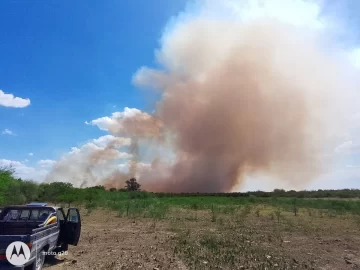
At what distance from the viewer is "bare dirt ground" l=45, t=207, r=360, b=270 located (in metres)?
11.4

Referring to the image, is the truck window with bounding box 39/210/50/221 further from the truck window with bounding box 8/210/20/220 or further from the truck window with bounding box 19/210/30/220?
the truck window with bounding box 8/210/20/220

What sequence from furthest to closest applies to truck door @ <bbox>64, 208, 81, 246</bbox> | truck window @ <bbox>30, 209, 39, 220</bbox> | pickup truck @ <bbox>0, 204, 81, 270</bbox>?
truck door @ <bbox>64, 208, 81, 246</bbox> → truck window @ <bbox>30, 209, 39, 220</bbox> → pickup truck @ <bbox>0, 204, 81, 270</bbox>

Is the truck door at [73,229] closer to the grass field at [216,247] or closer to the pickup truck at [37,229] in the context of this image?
the pickup truck at [37,229]

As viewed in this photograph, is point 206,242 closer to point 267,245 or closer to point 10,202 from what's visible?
point 267,245

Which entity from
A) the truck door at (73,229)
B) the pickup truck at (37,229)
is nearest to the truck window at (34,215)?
the pickup truck at (37,229)

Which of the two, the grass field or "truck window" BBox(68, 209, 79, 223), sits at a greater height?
"truck window" BBox(68, 209, 79, 223)

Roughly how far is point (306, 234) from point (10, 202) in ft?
100.0

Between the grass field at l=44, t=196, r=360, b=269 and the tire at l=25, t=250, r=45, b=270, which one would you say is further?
the grass field at l=44, t=196, r=360, b=269

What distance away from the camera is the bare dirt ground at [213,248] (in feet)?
37.4

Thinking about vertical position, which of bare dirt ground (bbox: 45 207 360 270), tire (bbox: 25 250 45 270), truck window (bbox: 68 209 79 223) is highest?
truck window (bbox: 68 209 79 223)

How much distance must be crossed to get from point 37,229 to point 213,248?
7730 millimetres

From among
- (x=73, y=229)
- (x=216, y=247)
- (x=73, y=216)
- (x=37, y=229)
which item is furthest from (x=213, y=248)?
(x=37, y=229)

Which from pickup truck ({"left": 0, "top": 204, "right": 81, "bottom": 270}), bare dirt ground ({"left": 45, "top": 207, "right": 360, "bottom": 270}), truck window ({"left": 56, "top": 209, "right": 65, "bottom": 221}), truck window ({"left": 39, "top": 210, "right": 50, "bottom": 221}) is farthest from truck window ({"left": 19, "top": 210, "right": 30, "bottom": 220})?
bare dirt ground ({"left": 45, "top": 207, "right": 360, "bottom": 270})

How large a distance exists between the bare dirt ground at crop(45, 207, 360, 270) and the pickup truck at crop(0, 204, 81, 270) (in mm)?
911
